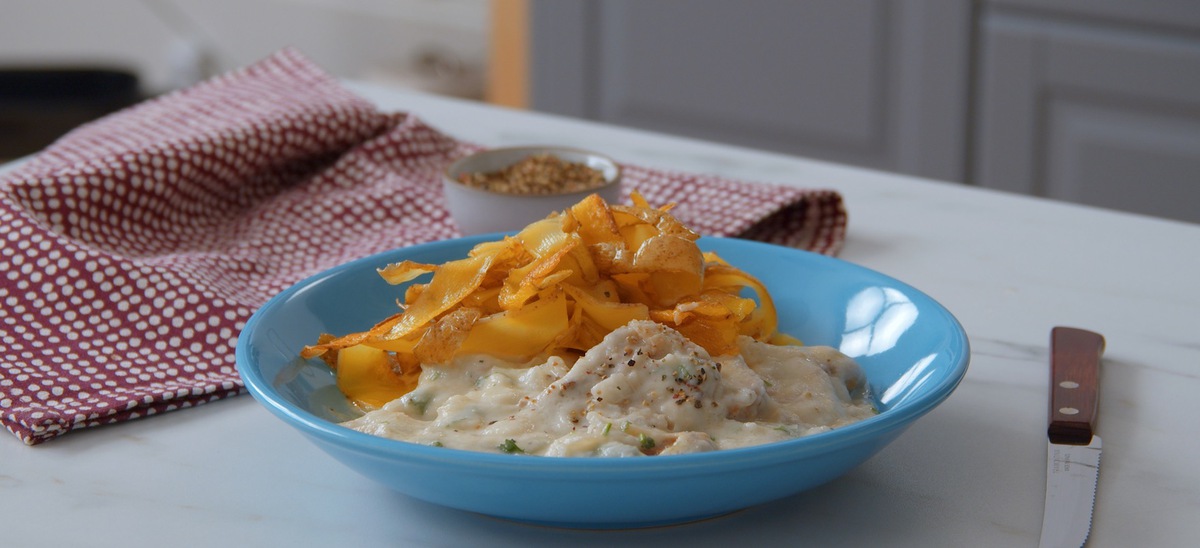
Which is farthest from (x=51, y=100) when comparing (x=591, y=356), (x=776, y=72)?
(x=591, y=356)

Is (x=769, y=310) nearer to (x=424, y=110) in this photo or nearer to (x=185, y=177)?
(x=185, y=177)

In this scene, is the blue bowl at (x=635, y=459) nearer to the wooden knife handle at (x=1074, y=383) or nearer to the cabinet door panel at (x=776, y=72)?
the wooden knife handle at (x=1074, y=383)

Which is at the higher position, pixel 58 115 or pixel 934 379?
pixel 934 379

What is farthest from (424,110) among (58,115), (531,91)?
(58,115)

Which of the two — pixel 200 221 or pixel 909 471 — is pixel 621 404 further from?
pixel 200 221

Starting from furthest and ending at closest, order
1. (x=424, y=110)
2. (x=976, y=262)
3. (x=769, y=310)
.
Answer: (x=424, y=110) → (x=976, y=262) → (x=769, y=310)

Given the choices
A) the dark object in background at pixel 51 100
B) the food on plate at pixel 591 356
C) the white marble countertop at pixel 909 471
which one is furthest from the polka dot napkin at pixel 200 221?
the dark object in background at pixel 51 100
